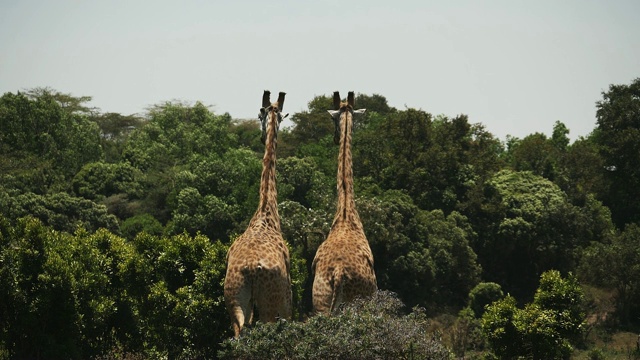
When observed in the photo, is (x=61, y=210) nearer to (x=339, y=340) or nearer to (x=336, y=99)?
(x=336, y=99)

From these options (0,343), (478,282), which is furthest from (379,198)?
(0,343)

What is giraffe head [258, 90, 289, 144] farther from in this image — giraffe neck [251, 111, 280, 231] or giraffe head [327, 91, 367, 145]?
giraffe head [327, 91, 367, 145]

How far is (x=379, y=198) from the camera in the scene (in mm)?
45375

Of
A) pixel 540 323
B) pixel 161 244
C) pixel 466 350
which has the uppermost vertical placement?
pixel 161 244

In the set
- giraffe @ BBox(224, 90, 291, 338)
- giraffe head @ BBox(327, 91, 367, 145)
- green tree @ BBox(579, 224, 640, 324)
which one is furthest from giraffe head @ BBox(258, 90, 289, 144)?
green tree @ BBox(579, 224, 640, 324)

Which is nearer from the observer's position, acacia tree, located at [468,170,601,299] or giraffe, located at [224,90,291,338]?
giraffe, located at [224,90,291,338]

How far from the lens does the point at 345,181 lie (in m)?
20.1

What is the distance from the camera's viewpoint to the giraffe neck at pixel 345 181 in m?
19.6

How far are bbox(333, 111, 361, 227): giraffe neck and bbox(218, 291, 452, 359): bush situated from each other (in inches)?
104

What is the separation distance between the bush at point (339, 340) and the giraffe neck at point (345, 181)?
104 inches

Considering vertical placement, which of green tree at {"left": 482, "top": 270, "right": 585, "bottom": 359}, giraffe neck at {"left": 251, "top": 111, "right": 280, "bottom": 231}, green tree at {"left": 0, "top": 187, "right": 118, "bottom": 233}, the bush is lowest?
green tree at {"left": 482, "top": 270, "right": 585, "bottom": 359}

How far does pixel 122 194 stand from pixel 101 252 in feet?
90.9

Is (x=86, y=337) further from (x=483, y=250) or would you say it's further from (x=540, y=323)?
(x=483, y=250)

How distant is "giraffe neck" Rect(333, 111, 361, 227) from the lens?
773 inches
